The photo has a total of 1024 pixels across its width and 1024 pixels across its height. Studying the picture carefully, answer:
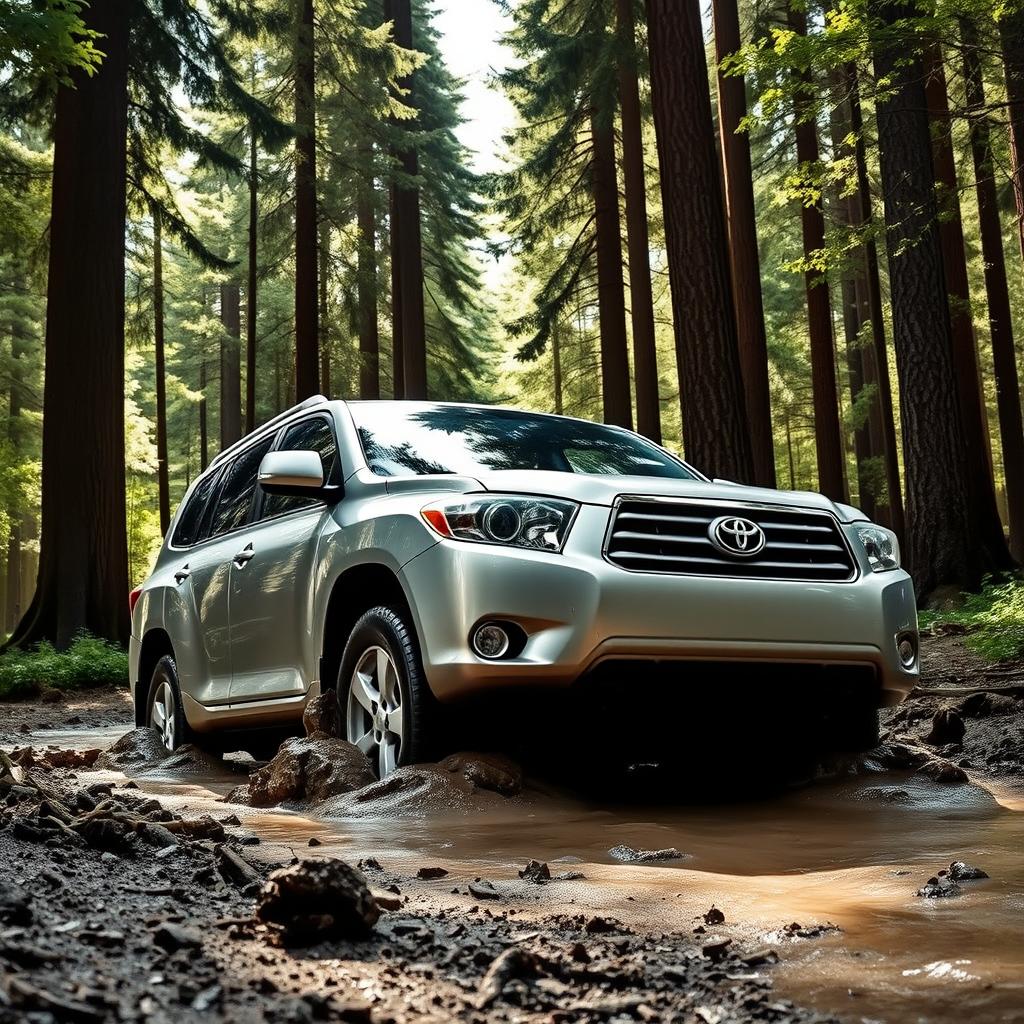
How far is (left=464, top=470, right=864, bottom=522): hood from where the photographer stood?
15.5 feet

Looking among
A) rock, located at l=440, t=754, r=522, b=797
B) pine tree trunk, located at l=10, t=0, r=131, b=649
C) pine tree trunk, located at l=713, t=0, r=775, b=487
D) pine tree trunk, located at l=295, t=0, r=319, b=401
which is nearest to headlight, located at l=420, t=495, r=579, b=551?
rock, located at l=440, t=754, r=522, b=797

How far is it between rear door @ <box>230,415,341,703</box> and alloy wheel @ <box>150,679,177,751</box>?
117cm

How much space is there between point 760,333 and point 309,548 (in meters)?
16.6

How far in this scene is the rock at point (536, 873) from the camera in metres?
3.29

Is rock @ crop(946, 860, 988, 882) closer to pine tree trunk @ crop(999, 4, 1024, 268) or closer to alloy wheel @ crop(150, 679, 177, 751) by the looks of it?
alloy wheel @ crop(150, 679, 177, 751)

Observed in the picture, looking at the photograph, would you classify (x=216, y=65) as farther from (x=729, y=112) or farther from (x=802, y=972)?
(x=802, y=972)

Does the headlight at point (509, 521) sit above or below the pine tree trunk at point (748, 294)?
below

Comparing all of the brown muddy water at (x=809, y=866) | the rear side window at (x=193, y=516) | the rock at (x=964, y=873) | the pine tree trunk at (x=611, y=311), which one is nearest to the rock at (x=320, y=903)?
the brown muddy water at (x=809, y=866)

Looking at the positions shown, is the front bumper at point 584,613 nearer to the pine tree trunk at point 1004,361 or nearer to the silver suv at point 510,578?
the silver suv at point 510,578

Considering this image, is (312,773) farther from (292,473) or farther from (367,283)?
(367,283)

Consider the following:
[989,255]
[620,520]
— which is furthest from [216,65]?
[620,520]

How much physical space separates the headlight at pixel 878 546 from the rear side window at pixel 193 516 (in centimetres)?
420

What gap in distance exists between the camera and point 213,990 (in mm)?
1910

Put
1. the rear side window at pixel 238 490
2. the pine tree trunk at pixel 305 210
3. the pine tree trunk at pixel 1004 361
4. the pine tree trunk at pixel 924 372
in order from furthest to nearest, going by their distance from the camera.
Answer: the pine tree trunk at pixel 1004 361
the pine tree trunk at pixel 305 210
the pine tree trunk at pixel 924 372
the rear side window at pixel 238 490
